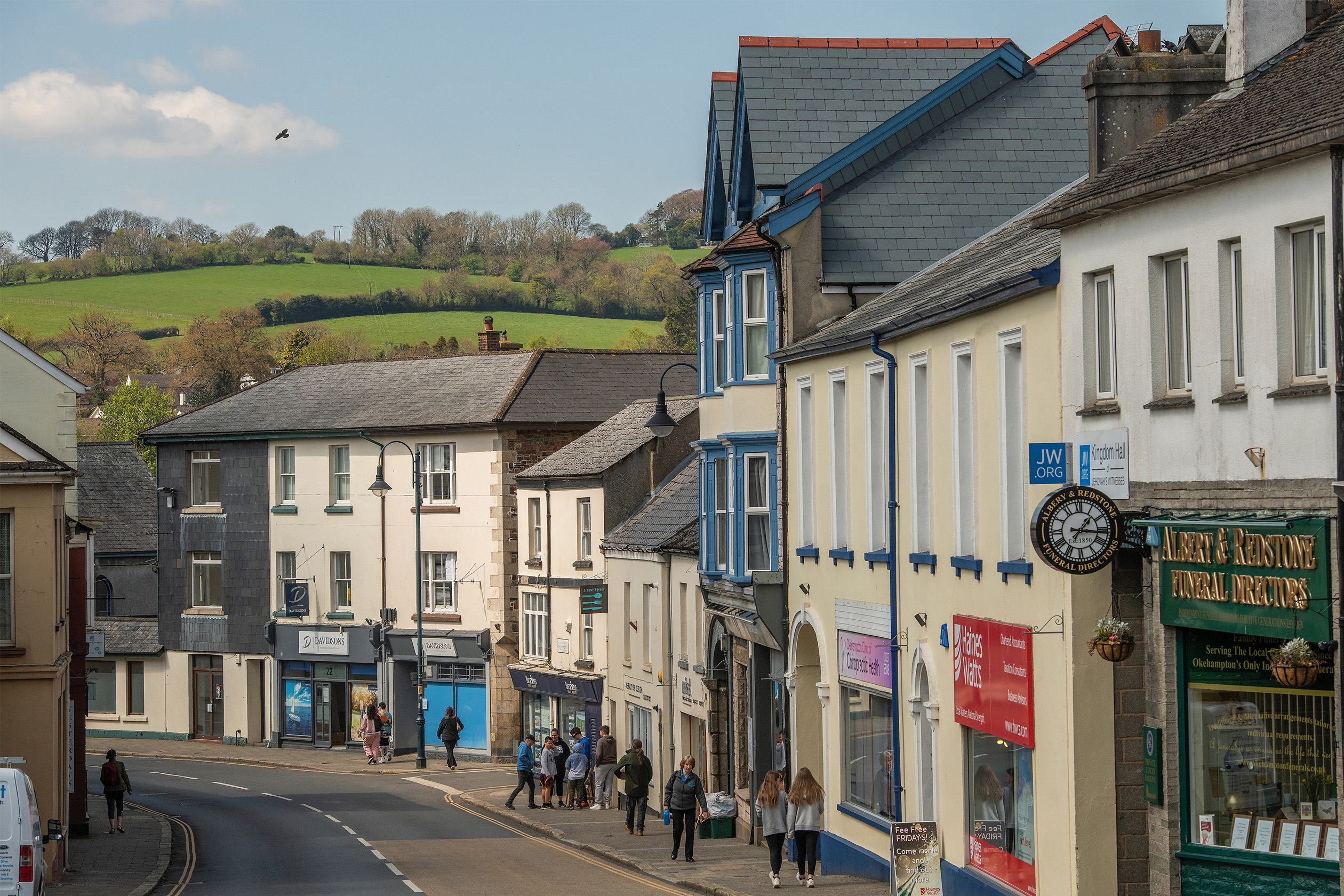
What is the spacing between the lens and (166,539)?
5759 centimetres

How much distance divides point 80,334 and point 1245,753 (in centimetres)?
12118

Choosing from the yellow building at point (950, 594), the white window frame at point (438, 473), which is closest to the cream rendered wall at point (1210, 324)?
the yellow building at point (950, 594)

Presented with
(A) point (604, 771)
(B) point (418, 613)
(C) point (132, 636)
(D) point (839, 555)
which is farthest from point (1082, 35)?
(C) point (132, 636)

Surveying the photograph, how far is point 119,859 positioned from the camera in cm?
2950

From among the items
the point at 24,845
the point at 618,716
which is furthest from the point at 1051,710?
the point at 618,716

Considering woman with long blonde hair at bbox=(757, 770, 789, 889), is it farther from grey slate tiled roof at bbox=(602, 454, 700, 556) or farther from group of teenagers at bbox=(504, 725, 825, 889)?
grey slate tiled roof at bbox=(602, 454, 700, 556)

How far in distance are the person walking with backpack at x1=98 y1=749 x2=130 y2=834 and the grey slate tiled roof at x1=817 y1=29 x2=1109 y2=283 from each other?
724 inches

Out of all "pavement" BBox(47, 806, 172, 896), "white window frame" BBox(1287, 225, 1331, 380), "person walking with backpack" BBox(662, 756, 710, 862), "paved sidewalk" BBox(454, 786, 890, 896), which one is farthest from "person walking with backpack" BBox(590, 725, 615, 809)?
"white window frame" BBox(1287, 225, 1331, 380)

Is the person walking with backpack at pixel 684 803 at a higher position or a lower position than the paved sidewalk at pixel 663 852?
higher

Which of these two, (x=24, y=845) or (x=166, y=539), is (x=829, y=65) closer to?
(x=24, y=845)

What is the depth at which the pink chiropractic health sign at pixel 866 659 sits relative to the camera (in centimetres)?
2200

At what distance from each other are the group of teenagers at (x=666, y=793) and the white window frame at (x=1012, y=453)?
661cm

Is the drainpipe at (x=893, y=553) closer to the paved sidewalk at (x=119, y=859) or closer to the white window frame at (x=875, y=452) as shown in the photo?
the white window frame at (x=875, y=452)

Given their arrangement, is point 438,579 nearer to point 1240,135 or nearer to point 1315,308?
point 1240,135
